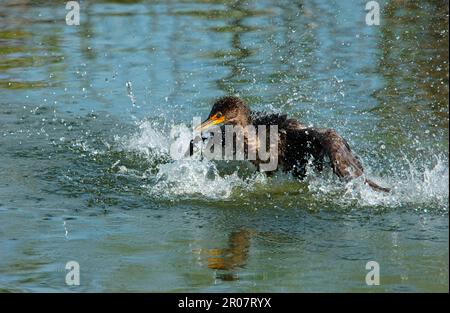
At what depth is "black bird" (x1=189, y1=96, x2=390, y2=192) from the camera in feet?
27.5

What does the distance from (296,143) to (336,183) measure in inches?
20.1

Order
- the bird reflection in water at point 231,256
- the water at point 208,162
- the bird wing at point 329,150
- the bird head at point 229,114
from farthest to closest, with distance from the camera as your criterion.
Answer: the bird head at point 229,114
the bird wing at point 329,150
the water at point 208,162
the bird reflection in water at point 231,256

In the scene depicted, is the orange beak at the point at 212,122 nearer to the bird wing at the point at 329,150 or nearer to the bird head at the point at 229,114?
the bird head at the point at 229,114

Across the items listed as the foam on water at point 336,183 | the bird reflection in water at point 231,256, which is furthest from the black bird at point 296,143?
the bird reflection in water at point 231,256

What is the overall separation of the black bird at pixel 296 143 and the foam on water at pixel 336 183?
4.4 inches

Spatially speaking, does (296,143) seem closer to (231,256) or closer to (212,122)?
(212,122)

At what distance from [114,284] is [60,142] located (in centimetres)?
344

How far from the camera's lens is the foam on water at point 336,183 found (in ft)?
26.7

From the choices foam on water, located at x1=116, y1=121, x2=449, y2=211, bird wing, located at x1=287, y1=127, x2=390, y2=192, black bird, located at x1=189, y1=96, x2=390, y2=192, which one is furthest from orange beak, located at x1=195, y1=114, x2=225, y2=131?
bird wing, located at x1=287, y1=127, x2=390, y2=192

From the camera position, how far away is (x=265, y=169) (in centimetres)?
877

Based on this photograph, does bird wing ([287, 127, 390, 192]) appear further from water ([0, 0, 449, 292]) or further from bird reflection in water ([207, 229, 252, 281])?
bird reflection in water ([207, 229, 252, 281])

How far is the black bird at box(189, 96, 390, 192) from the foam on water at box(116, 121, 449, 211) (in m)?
0.11

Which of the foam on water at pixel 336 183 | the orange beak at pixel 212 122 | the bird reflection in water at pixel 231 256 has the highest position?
the orange beak at pixel 212 122

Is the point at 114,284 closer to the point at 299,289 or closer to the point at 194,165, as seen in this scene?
the point at 299,289
